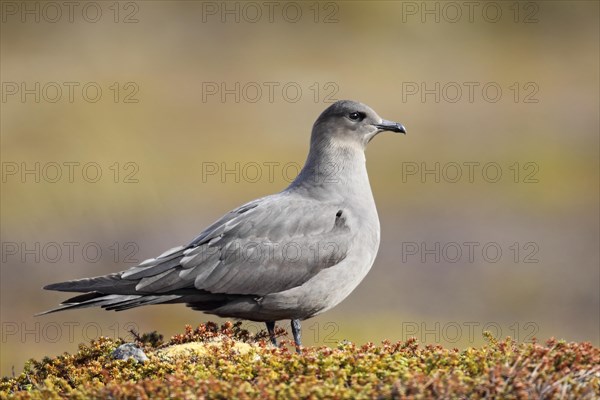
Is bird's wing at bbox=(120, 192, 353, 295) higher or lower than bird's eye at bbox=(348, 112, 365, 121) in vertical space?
lower

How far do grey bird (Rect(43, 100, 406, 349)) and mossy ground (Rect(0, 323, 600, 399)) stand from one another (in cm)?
100

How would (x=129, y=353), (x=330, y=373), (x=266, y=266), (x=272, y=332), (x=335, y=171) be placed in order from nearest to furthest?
(x=330, y=373), (x=129, y=353), (x=266, y=266), (x=272, y=332), (x=335, y=171)

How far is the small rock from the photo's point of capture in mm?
6471

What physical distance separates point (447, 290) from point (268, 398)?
14718mm

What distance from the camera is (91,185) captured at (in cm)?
2444

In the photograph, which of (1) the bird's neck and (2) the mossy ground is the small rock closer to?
(2) the mossy ground

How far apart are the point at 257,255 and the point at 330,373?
2.49 metres

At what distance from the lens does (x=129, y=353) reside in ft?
21.7

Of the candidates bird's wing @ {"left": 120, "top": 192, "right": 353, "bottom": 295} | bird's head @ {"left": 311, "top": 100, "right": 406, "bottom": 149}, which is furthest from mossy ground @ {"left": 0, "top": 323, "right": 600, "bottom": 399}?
bird's head @ {"left": 311, "top": 100, "right": 406, "bottom": 149}

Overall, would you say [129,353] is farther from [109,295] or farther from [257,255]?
[257,255]

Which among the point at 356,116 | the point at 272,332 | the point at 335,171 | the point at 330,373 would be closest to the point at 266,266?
the point at 272,332

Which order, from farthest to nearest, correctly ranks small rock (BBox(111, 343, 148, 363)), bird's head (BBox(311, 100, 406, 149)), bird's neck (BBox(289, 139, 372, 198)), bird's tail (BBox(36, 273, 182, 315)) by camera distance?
bird's head (BBox(311, 100, 406, 149)) → bird's neck (BBox(289, 139, 372, 198)) → bird's tail (BBox(36, 273, 182, 315)) → small rock (BBox(111, 343, 148, 363))

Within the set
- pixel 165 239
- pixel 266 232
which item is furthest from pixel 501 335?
pixel 266 232

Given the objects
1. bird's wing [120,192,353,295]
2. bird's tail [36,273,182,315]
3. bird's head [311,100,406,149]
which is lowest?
bird's tail [36,273,182,315]
